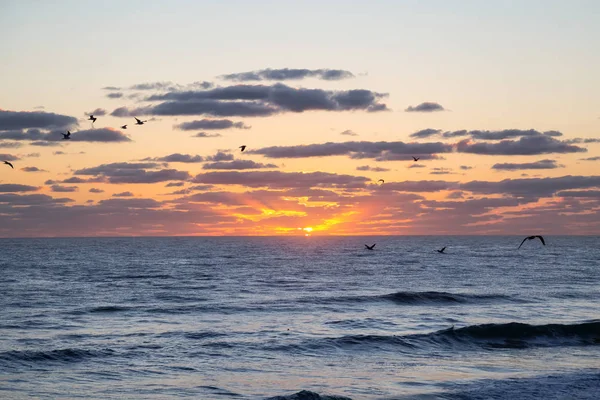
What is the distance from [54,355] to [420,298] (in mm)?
30022

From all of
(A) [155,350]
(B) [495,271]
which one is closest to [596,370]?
(A) [155,350]

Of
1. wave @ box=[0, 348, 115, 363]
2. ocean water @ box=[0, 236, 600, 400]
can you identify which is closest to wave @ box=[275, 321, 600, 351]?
ocean water @ box=[0, 236, 600, 400]

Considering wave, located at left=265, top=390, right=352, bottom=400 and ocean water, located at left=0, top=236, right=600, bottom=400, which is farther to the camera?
ocean water, located at left=0, top=236, right=600, bottom=400

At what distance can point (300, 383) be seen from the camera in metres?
24.9

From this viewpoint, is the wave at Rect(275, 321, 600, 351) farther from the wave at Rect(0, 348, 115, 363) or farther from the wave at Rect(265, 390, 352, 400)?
the wave at Rect(265, 390, 352, 400)

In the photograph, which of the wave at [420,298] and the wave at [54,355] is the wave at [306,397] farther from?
the wave at [420,298]

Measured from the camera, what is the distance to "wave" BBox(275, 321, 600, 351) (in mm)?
32406

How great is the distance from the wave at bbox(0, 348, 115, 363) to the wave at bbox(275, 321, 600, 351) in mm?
7966

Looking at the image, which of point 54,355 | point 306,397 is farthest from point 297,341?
point 54,355

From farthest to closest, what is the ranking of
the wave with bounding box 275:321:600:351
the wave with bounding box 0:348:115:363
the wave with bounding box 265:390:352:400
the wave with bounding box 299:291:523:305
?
the wave with bounding box 299:291:523:305 < the wave with bounding box 275:321:600:351 < the wave with bounding box 0:348:115:363 < the wave with bounding box 265:390:352:400

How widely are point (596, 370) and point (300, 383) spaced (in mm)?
11628

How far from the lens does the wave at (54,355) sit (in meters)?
28.4

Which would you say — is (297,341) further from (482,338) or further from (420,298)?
(420,298)

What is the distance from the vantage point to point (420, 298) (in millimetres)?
52406
